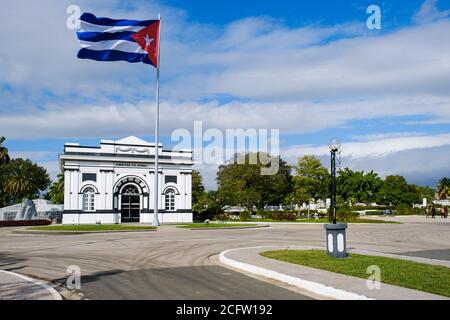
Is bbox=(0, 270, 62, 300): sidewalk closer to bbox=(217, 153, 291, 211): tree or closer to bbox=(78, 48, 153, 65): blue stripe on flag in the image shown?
bbox=(78, 48, 153, 65): blue stripe on flag

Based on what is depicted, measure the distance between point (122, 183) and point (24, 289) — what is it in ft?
132

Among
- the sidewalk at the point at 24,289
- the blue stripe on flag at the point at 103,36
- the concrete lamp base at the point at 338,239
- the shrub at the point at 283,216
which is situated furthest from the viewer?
the shrub at the point at 283,216

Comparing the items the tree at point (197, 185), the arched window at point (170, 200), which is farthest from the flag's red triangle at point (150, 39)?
the tree at point (197, 185)

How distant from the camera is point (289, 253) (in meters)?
16.3

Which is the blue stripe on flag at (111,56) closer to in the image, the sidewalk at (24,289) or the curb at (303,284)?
the curb at (303,284)

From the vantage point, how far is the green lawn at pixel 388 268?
10.0 meters

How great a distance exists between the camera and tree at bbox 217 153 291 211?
234ft

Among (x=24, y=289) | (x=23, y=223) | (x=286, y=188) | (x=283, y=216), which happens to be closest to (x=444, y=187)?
(x=286, y=188)

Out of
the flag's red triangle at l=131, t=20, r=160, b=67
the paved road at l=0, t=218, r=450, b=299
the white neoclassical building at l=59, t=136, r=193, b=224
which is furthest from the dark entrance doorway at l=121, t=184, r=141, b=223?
the paved road at l=0, t=218, r=450, b=299

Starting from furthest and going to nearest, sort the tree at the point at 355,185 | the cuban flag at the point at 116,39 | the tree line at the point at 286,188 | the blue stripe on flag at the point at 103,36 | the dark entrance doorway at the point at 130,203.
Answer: the tree at the point at 355,185 < the tree line at the point at 286,188 < the dark entrance doorway at the point at 130,203 < the cuban flag at the point at 116,39 < the blue stripe on flag at the point at 103,36

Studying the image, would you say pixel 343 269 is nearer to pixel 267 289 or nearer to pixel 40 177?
pixel 267 289

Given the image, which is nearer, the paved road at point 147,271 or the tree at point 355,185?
the paved road at point 147,271

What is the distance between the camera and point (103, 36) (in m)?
28.9
